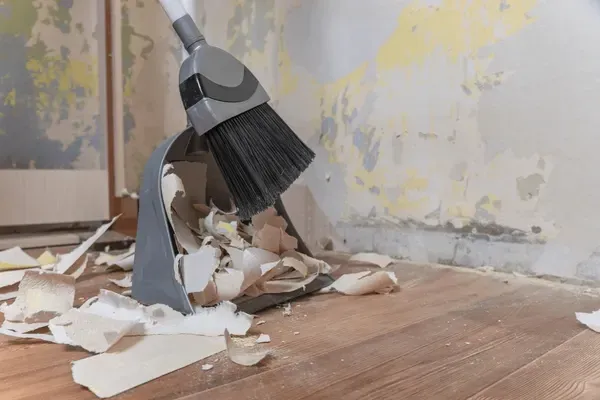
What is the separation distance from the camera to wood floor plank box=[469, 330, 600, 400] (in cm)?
42

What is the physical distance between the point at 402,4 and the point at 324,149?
364 mm

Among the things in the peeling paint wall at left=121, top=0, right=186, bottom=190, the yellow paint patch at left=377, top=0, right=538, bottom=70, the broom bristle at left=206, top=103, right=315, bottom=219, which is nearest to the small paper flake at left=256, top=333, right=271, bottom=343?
the broom bristle at left=206, top=103, right=315, bottom=219

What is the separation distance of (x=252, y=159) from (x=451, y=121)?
0.44 metres

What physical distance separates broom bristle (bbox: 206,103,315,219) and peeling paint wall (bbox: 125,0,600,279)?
372mm

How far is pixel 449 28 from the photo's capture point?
3.10 feet

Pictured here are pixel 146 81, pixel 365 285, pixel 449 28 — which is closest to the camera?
pixel 365 285

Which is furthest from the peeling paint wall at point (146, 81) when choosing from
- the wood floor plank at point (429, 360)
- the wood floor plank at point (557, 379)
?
the wood floor plank at point (557, 379)

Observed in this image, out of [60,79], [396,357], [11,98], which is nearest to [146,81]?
[60,79]

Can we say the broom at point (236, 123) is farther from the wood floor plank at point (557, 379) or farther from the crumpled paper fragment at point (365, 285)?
the wood floor plank at point (557, 379)

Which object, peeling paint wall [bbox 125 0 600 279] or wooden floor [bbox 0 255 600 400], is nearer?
wooden floor [bbox 0 255 600 400]

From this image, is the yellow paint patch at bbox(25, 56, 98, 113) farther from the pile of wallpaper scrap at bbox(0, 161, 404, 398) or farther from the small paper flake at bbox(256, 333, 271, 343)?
the small paper flake at bbox(256, 333, 271, 343)

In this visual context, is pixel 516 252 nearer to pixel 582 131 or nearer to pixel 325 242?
pixel 582 131

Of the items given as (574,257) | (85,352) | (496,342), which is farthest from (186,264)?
(574,257)

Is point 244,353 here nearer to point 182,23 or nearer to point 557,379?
point 557,379
